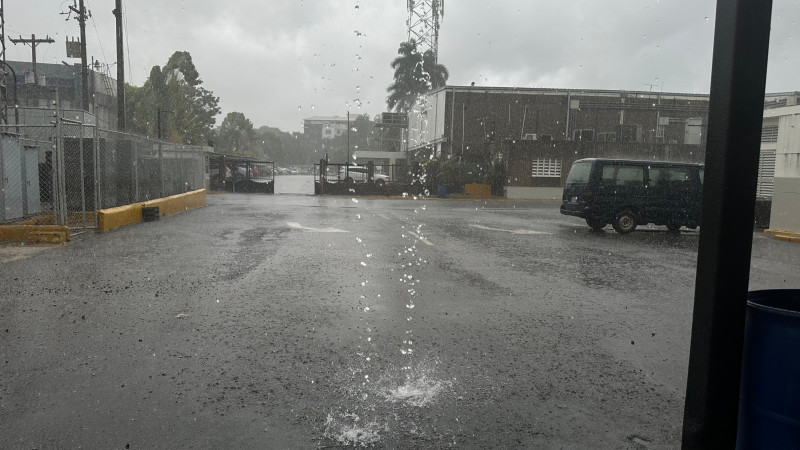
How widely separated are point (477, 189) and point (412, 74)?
31676mm

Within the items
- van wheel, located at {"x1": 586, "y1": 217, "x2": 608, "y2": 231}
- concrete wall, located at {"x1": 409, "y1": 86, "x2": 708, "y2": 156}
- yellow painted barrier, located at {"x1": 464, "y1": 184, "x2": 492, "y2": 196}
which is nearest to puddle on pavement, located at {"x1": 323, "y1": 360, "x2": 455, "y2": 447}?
van wheel, located at {"x1": 586, "y1": 217, "x2": 608, "y2": 231}

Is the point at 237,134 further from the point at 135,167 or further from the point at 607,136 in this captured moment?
the point at 135,167

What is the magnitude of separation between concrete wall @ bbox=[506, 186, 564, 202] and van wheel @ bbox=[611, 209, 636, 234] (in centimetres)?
1975

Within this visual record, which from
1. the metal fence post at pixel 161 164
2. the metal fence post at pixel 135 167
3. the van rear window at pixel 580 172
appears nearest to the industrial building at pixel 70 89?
the metal fence post at pixel 161 164

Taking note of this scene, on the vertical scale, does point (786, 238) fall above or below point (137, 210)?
below

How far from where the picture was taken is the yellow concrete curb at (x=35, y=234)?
11.0 meters

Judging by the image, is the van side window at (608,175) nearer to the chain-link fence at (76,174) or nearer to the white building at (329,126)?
the chain-link fence at (76,174)

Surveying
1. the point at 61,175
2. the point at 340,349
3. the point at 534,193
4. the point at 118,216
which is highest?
the point at 61,175

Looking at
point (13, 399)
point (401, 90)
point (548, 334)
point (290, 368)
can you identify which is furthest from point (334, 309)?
point (401, 90)

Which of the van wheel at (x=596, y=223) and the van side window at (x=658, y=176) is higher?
the van side window at (x=658, y=176)

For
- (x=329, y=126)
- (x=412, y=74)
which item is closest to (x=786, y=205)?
(x=412, y=74)

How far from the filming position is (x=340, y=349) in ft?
15.5

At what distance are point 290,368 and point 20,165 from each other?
41.0ft

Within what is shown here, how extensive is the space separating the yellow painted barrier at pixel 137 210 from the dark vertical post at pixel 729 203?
1333cm
